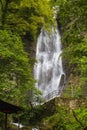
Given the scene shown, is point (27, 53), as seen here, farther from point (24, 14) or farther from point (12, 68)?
point (12, 68)

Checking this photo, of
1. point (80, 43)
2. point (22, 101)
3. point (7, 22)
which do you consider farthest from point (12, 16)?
point (80, 43)

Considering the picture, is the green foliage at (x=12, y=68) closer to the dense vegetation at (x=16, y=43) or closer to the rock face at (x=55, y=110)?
the dense vegetation at (x=16, y=43)

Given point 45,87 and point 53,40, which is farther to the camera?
point 53,40

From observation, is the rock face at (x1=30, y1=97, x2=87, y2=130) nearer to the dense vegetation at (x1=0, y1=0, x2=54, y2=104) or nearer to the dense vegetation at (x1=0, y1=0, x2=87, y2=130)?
the dense vegetation at (x1=0, y1=0, x2=87, y2=130)

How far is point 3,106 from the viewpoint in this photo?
38.9ft

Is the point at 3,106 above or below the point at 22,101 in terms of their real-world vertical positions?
above

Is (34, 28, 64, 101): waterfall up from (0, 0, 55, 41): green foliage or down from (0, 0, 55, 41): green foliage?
down

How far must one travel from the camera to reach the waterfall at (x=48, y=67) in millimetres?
35938

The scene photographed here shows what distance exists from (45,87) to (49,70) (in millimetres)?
2558

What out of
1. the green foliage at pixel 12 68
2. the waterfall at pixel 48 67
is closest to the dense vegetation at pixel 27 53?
the green foliage at pixel 12 68

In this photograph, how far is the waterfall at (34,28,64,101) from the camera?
118 ft

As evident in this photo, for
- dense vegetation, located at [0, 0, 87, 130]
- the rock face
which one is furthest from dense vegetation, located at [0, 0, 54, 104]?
the rock face

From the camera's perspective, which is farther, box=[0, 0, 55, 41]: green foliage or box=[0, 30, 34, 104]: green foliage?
box=[0, 0, 55, 41]: green foliage

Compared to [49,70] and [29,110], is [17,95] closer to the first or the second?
[29,110]
